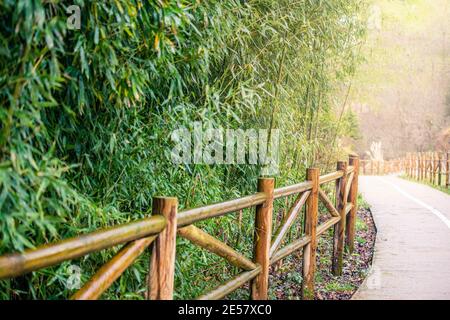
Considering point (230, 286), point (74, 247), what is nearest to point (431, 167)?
point (230, 286)

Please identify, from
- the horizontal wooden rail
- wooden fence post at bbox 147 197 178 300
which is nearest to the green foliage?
the horizontal wooden rail

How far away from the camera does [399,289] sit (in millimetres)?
4273

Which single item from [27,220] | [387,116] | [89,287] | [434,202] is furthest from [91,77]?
[387,116]

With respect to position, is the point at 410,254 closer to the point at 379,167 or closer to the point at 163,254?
the point at 163,254

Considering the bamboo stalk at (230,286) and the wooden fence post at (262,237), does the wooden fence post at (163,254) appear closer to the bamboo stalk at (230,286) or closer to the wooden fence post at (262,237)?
the bamboo stalk at (230,286)

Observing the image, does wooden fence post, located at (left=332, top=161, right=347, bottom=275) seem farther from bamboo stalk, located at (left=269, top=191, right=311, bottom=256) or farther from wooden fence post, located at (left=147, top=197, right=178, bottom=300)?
wooden fence post, located at (left=147, top=197, right=178, bottom=300)

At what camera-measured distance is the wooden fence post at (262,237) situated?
10.7 ft

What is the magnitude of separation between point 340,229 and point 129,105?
357 centimetres

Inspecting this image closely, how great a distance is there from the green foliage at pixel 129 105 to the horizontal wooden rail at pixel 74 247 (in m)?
0.19

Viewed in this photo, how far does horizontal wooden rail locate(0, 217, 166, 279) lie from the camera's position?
148 centimetres

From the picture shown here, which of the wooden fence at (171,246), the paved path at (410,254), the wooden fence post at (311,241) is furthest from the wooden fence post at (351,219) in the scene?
the wooden fence post at (311,241)

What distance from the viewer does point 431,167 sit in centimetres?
1708
